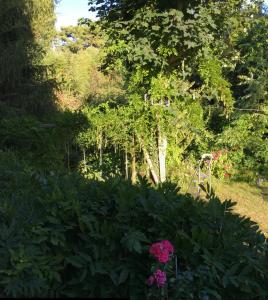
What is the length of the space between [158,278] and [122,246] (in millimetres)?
299

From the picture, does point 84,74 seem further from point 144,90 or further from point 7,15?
point 144,90

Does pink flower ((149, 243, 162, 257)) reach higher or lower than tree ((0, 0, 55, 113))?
lower

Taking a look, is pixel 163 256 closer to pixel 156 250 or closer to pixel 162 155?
pixel 156 250

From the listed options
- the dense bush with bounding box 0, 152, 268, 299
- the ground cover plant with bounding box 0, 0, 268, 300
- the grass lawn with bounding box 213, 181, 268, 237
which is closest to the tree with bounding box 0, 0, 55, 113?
the ground cover plant with bounding box 0, 0, 268, 300

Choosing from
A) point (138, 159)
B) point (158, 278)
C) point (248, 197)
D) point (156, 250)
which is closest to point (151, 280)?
point (158, 278)

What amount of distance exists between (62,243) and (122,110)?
6.11 meters

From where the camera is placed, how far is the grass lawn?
781 centimetres

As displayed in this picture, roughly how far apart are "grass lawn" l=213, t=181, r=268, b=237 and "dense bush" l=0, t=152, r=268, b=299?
4.67 metres

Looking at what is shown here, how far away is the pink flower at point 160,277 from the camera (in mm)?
2018

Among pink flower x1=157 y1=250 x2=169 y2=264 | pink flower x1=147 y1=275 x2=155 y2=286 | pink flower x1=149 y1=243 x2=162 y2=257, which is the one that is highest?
pink flower x1=149 y1=243 x2=162 y2=257

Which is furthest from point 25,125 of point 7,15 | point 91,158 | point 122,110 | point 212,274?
point 7,15

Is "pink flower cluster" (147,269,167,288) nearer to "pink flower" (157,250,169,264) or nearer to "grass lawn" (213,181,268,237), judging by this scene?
"pink flower" (157,250,169,264)

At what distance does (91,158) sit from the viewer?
9.18 meters

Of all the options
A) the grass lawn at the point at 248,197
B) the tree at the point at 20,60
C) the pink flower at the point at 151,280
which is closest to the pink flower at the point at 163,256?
the pink flower at the point at 151,280
